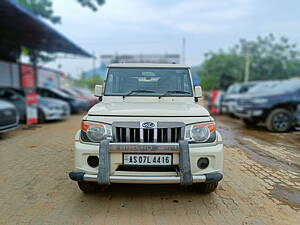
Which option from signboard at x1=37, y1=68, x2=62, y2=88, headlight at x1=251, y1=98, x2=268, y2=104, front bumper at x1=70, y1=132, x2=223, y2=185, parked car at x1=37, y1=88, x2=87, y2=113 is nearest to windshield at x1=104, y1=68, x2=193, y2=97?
front bumper at x1=70, y1=132, x2=223, y2=185

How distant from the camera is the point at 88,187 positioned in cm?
355

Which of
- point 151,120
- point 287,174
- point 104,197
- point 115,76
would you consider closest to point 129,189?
point 104,197

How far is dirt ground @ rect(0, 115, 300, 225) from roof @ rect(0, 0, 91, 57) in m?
7.25

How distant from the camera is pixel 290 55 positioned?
35.1m

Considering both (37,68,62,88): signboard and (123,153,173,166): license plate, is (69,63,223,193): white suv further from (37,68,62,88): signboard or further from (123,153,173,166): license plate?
(37,68,62,88): signboard

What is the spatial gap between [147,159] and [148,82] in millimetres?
1744

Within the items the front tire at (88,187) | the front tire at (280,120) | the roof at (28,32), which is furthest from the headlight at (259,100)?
the roof at (28,32)

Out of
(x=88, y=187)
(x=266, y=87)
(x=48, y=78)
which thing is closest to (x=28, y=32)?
(x=48, y=78)

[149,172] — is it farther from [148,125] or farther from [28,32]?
[28,32]

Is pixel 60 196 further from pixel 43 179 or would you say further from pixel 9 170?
pixel 9 170

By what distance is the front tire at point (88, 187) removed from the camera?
11.5 ft

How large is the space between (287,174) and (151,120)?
2783 millimetres

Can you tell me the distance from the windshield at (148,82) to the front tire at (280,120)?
17.2 feet

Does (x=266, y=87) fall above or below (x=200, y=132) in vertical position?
above
